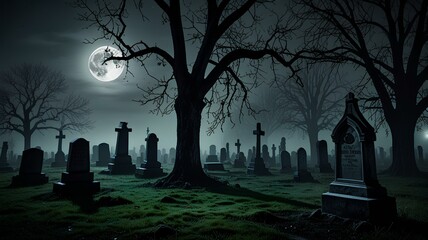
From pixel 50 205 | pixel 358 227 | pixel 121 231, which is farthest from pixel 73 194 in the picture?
pixel 358 227

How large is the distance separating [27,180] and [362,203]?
492 inches

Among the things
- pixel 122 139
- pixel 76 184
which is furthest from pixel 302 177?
pixel 122 139

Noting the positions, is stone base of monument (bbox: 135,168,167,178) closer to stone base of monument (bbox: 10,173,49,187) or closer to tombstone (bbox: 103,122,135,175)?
tombstone (bbox: 103,122,135,175)

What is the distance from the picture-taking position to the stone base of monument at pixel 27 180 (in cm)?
1062

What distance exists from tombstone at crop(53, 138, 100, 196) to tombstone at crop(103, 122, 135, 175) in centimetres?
738

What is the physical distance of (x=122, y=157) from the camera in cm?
1675

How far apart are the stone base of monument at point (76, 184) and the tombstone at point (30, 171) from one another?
378cm

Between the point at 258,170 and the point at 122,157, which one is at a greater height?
the point at 122,157

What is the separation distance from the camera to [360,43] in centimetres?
1486

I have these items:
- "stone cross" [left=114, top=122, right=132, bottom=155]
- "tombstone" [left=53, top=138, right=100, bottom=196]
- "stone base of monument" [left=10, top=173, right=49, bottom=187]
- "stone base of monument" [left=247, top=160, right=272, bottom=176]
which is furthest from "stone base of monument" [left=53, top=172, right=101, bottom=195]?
"stone base of monument" [left=247, top=160, right=272, bottom=176]

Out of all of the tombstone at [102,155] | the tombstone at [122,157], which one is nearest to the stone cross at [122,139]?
the tombstone at [122,157]

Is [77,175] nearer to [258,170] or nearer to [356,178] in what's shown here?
[356,178]

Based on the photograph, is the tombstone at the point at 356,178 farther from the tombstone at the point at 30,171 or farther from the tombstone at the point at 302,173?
the tombstone at the point at 30,171

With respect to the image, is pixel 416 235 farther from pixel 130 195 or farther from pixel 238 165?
pixel 238 165
